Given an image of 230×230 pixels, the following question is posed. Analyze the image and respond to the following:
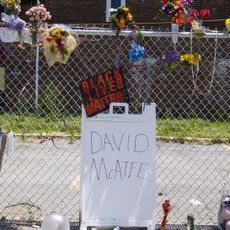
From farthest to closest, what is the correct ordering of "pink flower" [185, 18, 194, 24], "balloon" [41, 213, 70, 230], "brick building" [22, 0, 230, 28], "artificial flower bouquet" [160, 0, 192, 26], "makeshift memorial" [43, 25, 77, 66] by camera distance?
"brick building" [22, 0, 230, 28]
"pink flower" [185, 18, 194, 24]
"artificial flower bouquet" [160, 0, 192, 26]
"makeshift memorial" [43, 25, 77, 66]
"balloon" [41, 213, 70, 230]

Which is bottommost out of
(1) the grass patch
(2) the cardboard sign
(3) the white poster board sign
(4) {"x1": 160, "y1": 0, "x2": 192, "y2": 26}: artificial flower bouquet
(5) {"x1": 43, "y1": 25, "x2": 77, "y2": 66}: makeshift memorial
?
(1) the grass patch

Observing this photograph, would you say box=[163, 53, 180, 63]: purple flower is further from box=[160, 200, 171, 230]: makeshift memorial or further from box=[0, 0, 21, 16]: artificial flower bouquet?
box=[0, 0, 21, 16]: artificial flower bouquet

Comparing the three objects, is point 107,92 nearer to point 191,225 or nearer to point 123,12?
point 123,12

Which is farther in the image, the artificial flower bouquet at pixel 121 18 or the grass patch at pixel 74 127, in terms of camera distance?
the grass patch at pixel 74 127

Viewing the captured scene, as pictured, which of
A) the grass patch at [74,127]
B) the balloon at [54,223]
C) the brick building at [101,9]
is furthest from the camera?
the brick building at [101,9]

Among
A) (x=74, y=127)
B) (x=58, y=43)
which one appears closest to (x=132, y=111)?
(x=58, y=43)

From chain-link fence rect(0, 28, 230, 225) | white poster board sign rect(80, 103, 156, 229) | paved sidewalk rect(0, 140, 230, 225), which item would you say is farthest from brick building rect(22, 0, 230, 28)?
white poster board sign rect(80, 103, 156, 229)

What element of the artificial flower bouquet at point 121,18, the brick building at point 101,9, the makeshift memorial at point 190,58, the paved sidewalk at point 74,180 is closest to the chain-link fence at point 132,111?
the paved sidewalk at point 74,180

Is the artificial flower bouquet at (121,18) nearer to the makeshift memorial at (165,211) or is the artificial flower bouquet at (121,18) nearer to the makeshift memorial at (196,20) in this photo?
the makeshift memorial at (196,20)

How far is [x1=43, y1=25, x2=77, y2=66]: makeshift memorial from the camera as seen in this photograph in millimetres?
4551

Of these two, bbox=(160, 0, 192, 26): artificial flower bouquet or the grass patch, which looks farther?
the grass patch

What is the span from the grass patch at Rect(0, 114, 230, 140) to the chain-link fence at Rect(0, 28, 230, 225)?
21mm

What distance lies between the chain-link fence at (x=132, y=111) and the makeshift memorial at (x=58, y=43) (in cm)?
26

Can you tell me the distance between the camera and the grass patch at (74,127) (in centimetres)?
1158
